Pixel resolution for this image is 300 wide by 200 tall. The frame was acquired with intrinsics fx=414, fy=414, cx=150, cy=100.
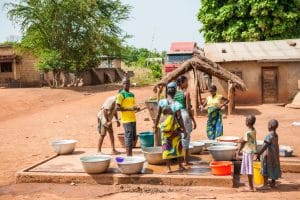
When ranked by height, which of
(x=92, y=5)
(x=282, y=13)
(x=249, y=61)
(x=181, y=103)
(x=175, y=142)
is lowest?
(x=175, y=142)

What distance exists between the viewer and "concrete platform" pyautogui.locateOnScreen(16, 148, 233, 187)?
7152 mm

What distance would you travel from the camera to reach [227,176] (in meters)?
7.16

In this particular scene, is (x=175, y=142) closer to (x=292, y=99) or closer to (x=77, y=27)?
(x=292, y=99)

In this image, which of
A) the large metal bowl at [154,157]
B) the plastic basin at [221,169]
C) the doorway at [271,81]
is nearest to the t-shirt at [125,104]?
the large metal bowl at [154,157]

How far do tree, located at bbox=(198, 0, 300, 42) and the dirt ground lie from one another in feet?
23.2

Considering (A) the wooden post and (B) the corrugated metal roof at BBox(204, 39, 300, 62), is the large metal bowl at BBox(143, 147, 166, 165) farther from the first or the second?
(B) the corrugated metal roof at BBox(204, 39, 300, 62)

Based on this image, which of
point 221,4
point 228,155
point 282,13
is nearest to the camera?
point 228,155

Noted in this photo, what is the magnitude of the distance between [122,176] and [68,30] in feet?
83.1

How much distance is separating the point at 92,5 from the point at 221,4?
32.7ft

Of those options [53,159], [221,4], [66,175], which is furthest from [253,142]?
[221,4]

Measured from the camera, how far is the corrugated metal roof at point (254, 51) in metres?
20.8

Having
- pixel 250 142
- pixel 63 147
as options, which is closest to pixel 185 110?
pixel 250 142

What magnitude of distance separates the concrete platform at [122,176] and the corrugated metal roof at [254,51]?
1335 centimetres

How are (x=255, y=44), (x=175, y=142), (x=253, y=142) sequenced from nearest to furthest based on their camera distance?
(x=253, y=142) → (x=175, y=142) → (x=255, y=44)
